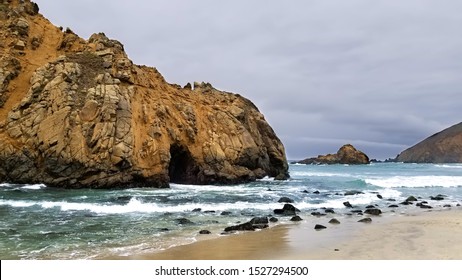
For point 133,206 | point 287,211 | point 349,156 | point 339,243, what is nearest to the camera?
point 339,243

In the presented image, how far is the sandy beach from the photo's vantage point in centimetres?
1116

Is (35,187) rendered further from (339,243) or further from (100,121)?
(339,243)

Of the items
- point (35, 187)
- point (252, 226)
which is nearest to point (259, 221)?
point (252, 226)

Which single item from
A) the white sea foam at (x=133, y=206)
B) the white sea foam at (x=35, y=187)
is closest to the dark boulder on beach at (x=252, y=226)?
the white sea foam at (x=133, y=206)

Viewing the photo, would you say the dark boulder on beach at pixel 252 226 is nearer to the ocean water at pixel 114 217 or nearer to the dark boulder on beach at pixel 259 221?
the dark boulder on beach at pixel 259 221

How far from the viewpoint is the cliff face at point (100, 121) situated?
103 feet

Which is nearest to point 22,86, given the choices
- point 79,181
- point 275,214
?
point 79,181

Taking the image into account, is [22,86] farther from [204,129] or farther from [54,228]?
[54,228]

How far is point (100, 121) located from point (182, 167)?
11058mm

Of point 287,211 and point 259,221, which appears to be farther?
point 287,211

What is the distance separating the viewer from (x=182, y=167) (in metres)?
41.1

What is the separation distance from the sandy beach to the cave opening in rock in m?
22.4

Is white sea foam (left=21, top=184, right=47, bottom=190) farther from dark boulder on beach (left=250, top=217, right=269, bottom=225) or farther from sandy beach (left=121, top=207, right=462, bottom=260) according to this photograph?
sandy beach (left=121, top=207, right=462, bottom=260)

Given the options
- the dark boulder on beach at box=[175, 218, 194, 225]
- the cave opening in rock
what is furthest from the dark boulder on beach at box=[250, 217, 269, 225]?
the cave opening in rock
